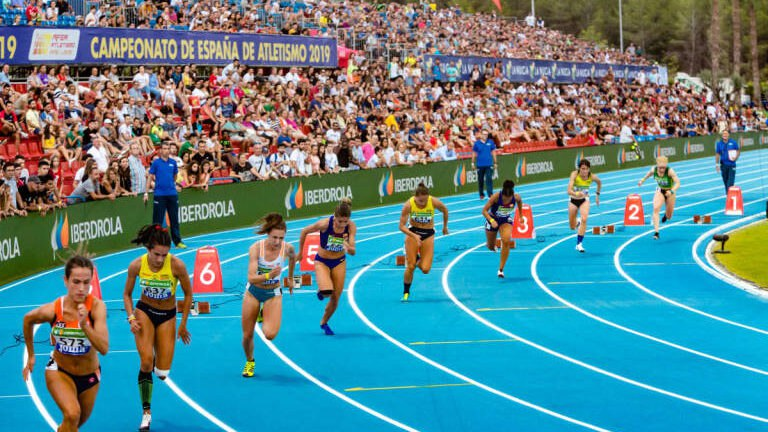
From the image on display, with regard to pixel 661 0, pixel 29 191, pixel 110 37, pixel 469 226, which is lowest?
pixel 469 226

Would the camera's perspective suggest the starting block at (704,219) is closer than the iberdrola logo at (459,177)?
Yes

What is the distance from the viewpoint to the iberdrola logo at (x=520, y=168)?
40469 mm

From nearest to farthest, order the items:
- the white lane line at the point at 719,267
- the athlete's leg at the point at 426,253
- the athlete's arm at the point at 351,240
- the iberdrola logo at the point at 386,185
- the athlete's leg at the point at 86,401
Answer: the athlete's leg at the point at 86,401
the athlete's arm at the point at 351,240
the athlete's leg at the point at 426,253
the white lane line at the point at 719,267
the iberdrola logo at the point at 386,185

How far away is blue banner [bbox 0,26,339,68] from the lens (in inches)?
1054

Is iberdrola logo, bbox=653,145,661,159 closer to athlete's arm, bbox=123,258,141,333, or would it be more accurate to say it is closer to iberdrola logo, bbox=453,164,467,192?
iberdrola logo, bbox=453,164,467,192

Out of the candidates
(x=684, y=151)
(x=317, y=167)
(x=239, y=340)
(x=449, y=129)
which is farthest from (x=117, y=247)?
(x=684, y=151)

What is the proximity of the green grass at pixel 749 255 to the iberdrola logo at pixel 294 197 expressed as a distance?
10.5 meters

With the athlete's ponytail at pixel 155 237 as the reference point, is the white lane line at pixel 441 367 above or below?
below

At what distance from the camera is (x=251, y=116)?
98.8 ft

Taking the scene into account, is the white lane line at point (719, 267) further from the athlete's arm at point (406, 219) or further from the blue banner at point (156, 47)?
the blue banner at point (156, 47)

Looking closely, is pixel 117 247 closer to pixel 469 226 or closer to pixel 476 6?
pixel 469 226

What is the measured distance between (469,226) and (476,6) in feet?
377

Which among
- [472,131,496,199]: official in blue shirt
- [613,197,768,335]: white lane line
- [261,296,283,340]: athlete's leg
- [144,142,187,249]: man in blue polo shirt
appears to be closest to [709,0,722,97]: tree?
[472,131,496,199]: official in blue shirt

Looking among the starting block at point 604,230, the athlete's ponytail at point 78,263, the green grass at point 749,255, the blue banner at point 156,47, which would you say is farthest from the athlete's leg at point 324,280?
the blue banner at point 156,47
